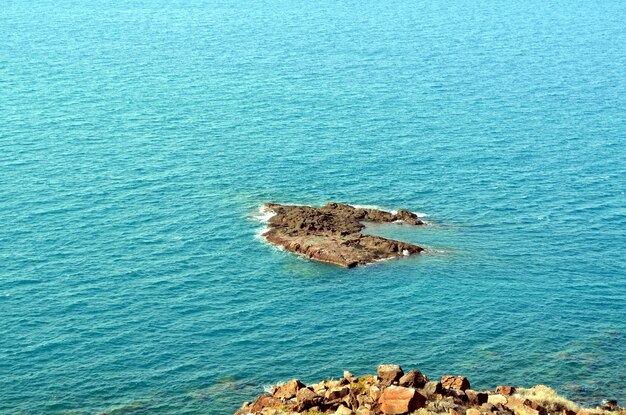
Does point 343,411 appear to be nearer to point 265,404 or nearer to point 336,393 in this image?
point 336,393

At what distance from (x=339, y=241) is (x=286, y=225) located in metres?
10.1

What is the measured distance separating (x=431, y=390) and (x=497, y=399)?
518cm

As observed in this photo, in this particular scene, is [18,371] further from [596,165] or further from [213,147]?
[596,165]

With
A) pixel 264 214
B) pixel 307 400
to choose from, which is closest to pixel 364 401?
pixel 307 400

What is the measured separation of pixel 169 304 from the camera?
137125mm

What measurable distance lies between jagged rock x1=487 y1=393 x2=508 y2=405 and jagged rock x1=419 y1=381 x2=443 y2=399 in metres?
3.93

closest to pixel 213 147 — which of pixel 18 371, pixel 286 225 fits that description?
pixel 286 225

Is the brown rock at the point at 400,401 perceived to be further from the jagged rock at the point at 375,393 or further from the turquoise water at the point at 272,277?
the turquoise water at the point at 272,277

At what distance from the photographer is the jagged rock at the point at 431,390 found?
86.6 m

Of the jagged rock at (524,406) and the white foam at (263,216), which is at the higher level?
the jagged rock at (524,406)

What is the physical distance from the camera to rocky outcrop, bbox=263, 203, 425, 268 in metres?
153

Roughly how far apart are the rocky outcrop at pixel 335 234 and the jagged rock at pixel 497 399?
207ft

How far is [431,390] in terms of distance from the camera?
87.3 metres

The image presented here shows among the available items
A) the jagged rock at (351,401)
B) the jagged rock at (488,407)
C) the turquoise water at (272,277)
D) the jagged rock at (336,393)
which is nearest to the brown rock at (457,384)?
the jagged rock at (488,407)
